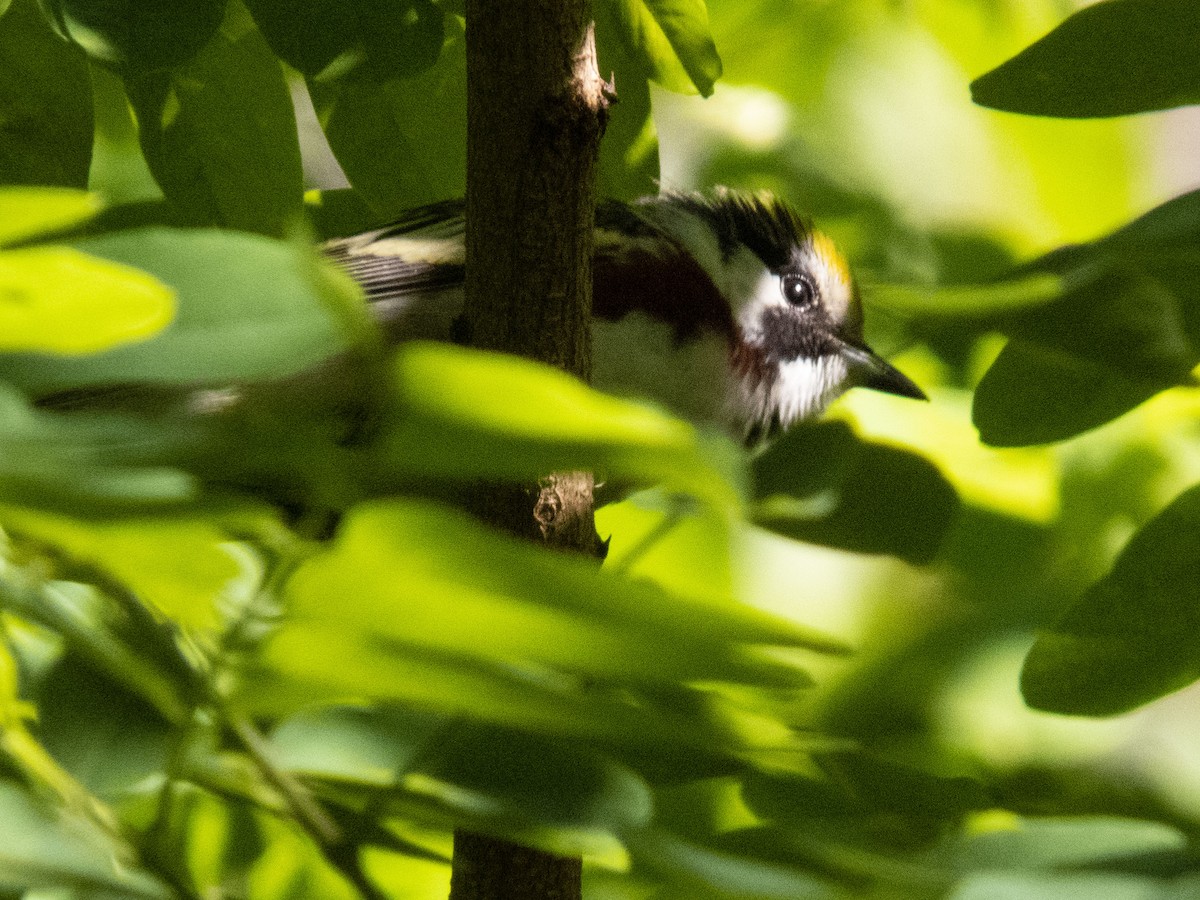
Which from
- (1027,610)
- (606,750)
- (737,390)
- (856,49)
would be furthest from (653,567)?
(856,49)

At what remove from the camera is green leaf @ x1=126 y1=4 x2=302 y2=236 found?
1.03 meters

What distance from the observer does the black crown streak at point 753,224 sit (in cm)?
182

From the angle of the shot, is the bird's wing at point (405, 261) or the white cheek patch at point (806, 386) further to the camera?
the white cheek patch at point (806, 386)

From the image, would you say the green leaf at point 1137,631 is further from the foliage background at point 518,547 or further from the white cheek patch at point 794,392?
the white cheek patch at point 794,392

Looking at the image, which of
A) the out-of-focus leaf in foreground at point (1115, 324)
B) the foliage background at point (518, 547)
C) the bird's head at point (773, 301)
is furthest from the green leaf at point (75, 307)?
the bird's head at point (773, 301)

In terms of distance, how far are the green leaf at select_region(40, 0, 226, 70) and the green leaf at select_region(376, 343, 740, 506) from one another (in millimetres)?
550

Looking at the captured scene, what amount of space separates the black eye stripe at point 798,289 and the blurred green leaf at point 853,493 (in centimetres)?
71

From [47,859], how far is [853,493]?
608mm

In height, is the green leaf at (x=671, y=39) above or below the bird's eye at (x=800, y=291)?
below

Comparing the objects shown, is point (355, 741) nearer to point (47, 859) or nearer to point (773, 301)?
point (47, 859)

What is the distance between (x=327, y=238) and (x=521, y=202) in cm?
33

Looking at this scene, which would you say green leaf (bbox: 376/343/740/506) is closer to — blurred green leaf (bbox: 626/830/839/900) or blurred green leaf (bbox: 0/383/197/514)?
blurred green leaf (bbox: 0/383/197/514)

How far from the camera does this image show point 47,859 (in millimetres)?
606

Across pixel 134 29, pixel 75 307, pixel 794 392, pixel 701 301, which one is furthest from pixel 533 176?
pixel 794 392
